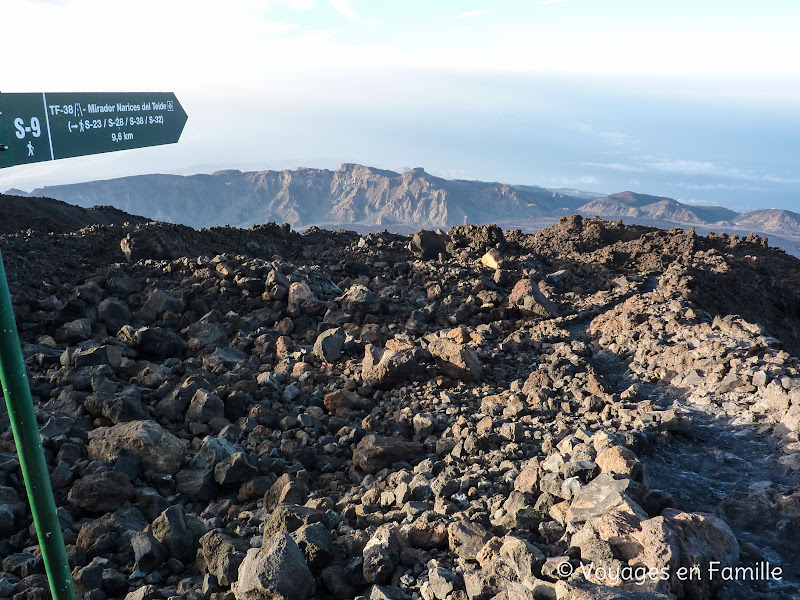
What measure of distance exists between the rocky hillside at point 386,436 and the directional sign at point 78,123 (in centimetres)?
264

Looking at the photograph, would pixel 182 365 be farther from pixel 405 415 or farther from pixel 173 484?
pixel 405 415

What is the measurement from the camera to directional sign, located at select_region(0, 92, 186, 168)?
2660 millimetres

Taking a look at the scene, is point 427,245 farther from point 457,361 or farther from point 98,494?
point 98,494

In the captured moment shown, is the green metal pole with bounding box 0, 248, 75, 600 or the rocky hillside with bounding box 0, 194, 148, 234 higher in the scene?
the green metal pole with bounding box 0, 248, 75, 600

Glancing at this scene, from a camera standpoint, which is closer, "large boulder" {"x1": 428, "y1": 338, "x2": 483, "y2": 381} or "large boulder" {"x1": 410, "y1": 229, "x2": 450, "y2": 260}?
"large boulder" {"x1": 428, "y1": 338, "x2": 483, "y2": 381}

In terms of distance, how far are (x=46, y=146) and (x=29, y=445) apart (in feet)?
4.75

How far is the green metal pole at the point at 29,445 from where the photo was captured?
2367mm

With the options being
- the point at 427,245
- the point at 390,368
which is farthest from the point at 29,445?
the point at 427,245

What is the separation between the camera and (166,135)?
384cm

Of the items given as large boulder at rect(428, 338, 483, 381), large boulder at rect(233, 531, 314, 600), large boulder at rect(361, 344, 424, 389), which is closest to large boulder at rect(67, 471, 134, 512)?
large boulder at rect(233, 531, 314, 600)

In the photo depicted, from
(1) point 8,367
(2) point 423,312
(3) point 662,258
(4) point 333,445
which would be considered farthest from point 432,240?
(1) point 8,367

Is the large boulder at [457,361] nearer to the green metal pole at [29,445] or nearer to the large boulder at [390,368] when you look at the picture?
the large boulder at [390,368]

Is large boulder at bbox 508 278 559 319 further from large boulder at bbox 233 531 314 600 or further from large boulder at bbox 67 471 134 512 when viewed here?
large boulder at bbox 233 531 314 600

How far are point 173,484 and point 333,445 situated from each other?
1543mm
